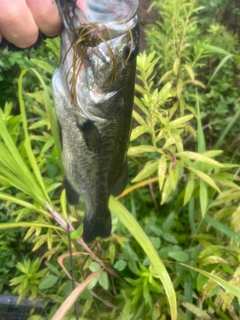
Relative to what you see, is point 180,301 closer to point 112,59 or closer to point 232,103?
point 112,59

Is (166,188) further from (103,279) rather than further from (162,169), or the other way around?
(103,279)

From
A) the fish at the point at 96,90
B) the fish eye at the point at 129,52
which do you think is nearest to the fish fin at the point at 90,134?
the fish at the point at 96,90

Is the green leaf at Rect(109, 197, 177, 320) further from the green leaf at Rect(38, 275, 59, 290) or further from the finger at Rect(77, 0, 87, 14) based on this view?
the finger at Rect(77, 0, 87, 14)

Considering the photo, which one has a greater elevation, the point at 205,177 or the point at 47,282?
the point at 205,177

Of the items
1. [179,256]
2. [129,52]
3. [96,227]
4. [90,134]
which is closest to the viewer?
[129,52]

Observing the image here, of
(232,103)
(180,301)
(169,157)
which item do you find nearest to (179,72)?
(169,157)

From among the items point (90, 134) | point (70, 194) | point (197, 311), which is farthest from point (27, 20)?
point (197, 311)
